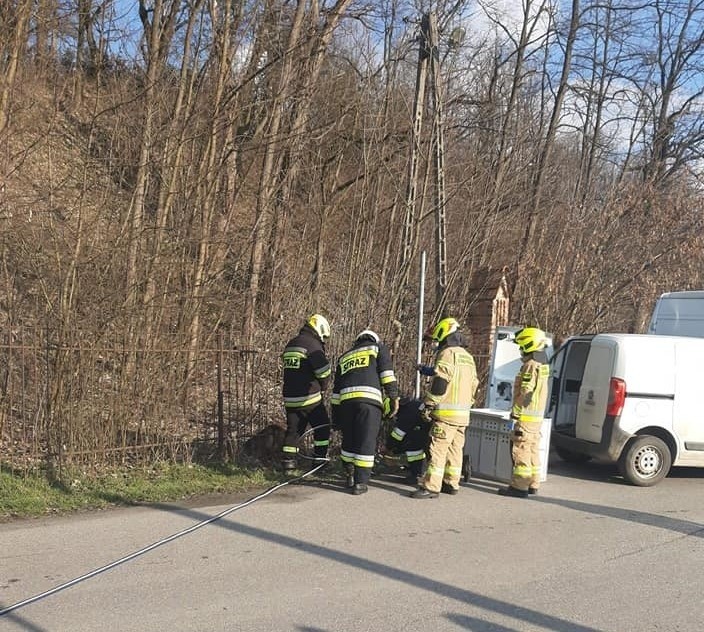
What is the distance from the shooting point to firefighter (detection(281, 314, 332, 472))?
7.77 m

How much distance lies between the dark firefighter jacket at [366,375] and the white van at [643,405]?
8.46 ft

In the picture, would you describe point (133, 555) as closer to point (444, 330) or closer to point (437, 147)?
point (444, 330)

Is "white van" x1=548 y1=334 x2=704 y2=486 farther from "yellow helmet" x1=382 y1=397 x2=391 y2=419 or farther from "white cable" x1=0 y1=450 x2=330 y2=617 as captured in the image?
"white cable" x1=0 y1=450 x2=330 y2=617

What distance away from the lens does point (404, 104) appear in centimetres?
1141

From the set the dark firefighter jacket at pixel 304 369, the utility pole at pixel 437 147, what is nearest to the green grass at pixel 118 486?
the dark firefighter jacket at pixel 304 369

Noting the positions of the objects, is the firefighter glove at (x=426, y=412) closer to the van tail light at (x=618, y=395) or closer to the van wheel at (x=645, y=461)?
the van tail light at (x=618, y=395)

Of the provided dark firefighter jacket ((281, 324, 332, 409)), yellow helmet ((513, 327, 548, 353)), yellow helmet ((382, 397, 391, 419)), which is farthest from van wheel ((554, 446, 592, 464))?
dark firefighter jacket ((281, 324, 332, 409))

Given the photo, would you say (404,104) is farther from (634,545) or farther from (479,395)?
(634,545)

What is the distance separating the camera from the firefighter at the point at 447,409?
7.14 m

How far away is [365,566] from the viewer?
5086 millimetres

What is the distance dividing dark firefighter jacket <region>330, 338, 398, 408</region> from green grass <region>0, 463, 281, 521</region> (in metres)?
1.38

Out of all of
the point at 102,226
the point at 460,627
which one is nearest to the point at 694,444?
the point at 460,627

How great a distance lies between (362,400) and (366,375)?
262 millimetres

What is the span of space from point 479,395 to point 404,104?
4.80 meters
